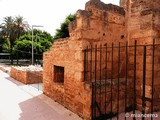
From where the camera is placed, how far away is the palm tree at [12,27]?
30.6m

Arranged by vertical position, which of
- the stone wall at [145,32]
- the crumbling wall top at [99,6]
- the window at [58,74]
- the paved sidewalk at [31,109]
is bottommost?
the paved sidewalk at [31,109]

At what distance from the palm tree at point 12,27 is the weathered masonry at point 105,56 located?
27261mm

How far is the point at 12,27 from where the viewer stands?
1199 inches

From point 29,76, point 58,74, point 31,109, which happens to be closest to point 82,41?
point 58,74

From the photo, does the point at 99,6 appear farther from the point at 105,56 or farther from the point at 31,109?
the point at 31,109

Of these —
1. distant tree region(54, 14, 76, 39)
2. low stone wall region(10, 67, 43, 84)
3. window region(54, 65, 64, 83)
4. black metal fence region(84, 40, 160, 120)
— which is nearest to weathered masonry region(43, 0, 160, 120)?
black metal fence region(84, 40, 160, 120)

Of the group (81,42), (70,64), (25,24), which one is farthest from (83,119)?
(25,24)

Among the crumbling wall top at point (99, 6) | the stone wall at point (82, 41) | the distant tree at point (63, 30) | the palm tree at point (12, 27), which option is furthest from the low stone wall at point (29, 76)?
the palm tree at point (12, 27)

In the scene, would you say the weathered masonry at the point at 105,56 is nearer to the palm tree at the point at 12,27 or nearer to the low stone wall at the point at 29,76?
the low stone wall at the point at 29,76

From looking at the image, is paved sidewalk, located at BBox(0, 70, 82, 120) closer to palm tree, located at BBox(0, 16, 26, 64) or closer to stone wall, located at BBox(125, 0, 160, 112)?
stone wall, located at BBox(125, 0, 160, 112)

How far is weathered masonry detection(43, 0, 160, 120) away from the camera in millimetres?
4859

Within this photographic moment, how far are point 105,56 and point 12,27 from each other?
2855 centimetres

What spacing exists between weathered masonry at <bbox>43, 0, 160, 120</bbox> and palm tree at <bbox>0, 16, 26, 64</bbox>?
1073 inches

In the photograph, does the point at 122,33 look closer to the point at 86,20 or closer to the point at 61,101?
the point at 86,20
